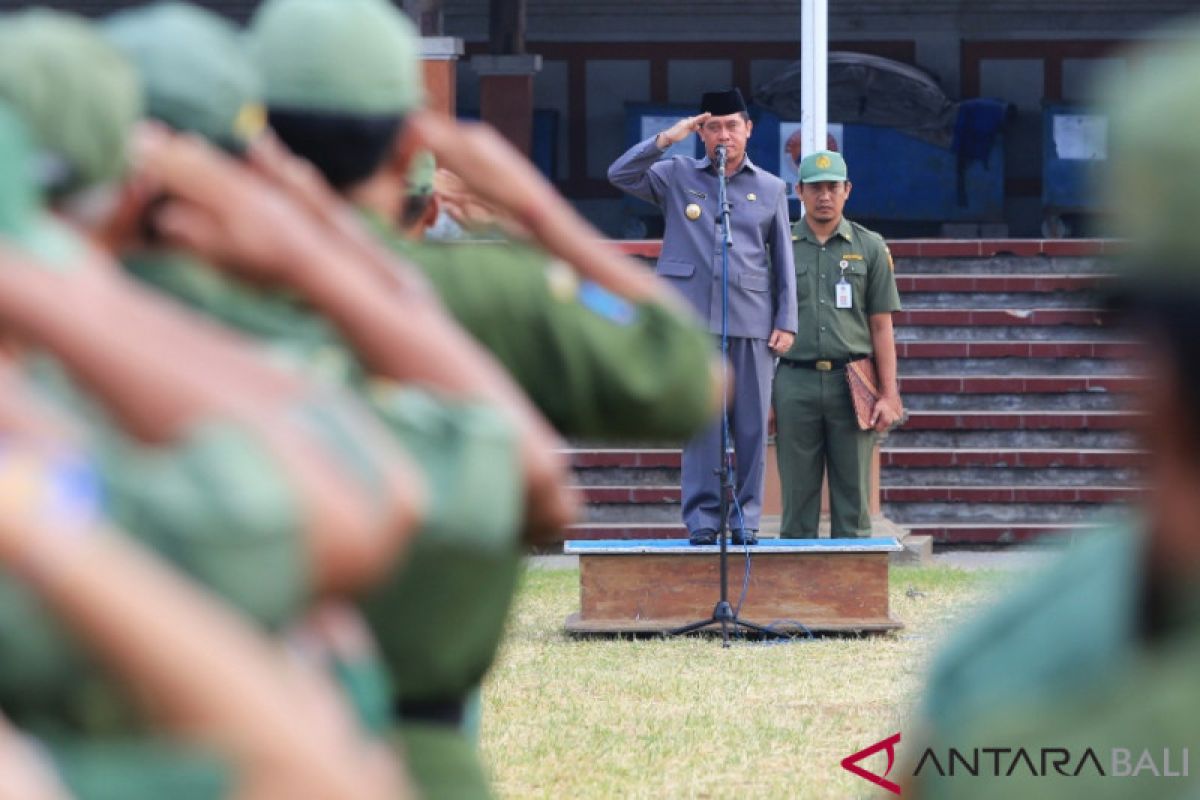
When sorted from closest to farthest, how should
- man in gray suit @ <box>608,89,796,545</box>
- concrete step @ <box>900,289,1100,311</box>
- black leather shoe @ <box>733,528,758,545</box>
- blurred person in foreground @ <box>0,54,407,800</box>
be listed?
1. blurred person in foreground @ <box>0,54,407,800</box>
2. black leather shoe @ <box>733,528,758,545</box>
3. man in gray suit @ <box>608,89,796,545</box>
4. concrete step @ <box>900,289,1100,311</box>

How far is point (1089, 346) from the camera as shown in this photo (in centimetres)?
1481

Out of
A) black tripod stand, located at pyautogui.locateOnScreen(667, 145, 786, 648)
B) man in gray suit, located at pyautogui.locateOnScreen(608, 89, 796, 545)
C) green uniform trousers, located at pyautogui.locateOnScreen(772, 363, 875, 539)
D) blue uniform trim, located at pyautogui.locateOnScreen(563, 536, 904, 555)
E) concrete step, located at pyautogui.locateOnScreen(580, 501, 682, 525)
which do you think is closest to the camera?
black tripod stand, located at pyautogui.locateOnScreen(667, 145, 786, 648)

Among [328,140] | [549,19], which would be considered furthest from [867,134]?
[328,140]

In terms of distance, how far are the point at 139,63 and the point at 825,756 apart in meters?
4.70

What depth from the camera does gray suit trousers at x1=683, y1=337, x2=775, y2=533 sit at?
32.4 ft

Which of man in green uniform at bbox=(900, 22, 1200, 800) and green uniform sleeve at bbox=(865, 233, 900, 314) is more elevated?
green uniform sleeve at bbox=(865, 233, 900, 314)

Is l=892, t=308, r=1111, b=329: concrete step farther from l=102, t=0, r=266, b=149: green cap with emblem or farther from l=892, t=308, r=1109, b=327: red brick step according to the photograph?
l=102, t=0, r=266, b=149: green cap with emblem

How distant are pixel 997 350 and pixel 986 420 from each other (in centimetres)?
64

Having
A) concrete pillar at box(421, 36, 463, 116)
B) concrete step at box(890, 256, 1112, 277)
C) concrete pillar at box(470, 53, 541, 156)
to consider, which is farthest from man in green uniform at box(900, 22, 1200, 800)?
concrete pillar at box(470, 53, 541, 156)

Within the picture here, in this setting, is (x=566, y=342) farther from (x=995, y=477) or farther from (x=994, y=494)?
(x=995, y=477)

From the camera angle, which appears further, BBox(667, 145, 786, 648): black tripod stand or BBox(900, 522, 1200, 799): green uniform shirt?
BBox(667, 145, 786, 648): black tripod stand

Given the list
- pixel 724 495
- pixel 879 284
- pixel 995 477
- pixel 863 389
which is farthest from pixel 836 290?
pixel 995 477

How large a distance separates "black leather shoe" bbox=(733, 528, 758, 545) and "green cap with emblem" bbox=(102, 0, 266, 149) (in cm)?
742

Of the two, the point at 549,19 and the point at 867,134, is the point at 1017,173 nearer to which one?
the point at 867,134
